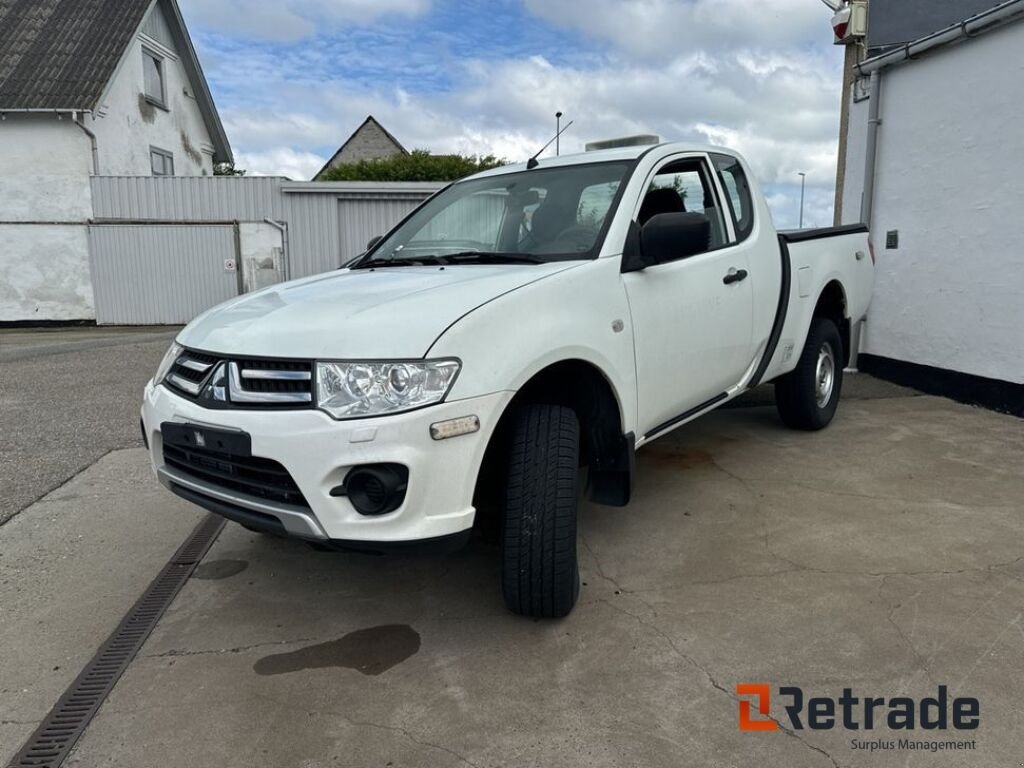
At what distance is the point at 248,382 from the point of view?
2551 mm

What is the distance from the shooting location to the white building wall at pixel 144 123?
16.0 meters

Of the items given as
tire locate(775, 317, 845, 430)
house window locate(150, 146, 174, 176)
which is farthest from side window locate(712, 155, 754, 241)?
house window locate(150, 146, 174, 176)

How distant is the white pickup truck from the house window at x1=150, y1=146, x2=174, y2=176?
16.9m

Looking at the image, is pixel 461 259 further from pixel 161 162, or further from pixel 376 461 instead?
pixel 161 162

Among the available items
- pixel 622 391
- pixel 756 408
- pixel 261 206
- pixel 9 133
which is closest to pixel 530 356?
pixel 622 391

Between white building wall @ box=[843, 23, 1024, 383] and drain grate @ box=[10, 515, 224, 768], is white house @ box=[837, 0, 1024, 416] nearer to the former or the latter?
white building wall @ box=[843, 23, 1024, 383]

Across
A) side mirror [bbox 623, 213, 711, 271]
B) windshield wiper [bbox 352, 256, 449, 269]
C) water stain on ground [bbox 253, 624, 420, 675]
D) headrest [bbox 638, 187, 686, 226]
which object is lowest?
water stain on ground [bbox 253, 624, 420, 675]

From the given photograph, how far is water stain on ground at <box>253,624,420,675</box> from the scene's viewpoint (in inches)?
103

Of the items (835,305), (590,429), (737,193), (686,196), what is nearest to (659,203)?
(686,196)

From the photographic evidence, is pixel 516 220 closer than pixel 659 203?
Yes

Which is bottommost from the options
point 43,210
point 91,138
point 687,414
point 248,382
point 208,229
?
point 687,414

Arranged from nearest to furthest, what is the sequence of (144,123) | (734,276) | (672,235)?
(672,235)
(734,276)
(144,123)

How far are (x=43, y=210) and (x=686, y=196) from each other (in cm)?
1520

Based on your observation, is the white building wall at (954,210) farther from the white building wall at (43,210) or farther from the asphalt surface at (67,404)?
the white building wall at (43,210)
